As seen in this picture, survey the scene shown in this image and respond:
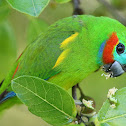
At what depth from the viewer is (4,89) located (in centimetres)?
192

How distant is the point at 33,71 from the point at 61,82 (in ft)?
0.65

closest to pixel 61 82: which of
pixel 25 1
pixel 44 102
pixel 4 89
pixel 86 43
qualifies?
pixel 86 43

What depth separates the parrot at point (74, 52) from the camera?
1.71 meters

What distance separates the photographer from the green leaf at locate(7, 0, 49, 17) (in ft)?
3.91

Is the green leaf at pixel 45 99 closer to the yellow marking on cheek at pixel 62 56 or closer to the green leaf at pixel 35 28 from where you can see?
the yellow marking on cheek at pixel 62 56

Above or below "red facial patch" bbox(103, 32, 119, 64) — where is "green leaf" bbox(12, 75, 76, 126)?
above

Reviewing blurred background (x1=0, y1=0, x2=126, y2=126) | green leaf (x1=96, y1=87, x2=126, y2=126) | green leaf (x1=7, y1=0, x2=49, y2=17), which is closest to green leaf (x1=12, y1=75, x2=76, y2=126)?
green leaf (x1=96, y1=87, x2=126, y2=126)

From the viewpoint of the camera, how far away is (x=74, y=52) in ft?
5.81

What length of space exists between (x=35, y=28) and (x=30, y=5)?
3.04ft

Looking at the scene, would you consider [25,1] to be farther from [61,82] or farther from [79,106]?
[61,82]

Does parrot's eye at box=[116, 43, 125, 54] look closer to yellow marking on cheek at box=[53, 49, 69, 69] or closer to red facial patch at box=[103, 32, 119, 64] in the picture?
red facial patch at box=[103, 32, 119, 64]

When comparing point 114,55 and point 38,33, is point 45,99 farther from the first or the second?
point 38,33

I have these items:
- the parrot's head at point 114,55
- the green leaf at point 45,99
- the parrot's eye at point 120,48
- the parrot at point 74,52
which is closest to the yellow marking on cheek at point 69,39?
the parrot at point 74,52

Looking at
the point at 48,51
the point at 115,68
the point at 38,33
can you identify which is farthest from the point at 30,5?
the point at 38,33
